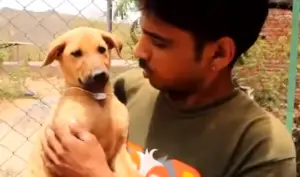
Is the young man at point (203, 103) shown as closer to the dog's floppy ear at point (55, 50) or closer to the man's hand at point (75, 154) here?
the man's hand at point (75, 154)

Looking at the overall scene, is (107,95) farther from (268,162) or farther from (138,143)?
(268,162)

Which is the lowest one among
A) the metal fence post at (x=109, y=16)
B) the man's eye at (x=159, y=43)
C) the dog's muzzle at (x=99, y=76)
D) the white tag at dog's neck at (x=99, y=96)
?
the metal fence post at (x=109, y=16)

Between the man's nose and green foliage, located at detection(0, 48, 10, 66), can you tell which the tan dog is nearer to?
the man's nose

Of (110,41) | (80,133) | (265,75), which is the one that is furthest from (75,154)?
(265,75)

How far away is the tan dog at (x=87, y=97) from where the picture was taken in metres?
1.10

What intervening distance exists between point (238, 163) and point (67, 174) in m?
0.32

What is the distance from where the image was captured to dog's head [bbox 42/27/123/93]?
107 centimetres

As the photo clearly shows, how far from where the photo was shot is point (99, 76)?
3.50ft

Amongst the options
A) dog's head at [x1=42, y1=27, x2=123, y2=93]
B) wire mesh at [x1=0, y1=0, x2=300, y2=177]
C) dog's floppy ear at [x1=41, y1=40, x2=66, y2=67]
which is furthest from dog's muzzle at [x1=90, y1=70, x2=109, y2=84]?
wire mesh at [x1=0, y1=0, x2=300, y2=177]

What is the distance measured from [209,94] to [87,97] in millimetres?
238

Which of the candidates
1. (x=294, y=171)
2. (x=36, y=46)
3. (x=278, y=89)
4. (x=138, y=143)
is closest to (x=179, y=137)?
(x=138, y=143)

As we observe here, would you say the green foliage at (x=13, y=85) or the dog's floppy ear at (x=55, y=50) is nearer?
the dog's floppy ear at (x=55, y=50)

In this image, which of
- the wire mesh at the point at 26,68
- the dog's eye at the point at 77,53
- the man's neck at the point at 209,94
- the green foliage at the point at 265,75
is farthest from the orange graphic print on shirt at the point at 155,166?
the green foliage at the point at 265,75

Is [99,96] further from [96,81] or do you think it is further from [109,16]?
[109,16]
